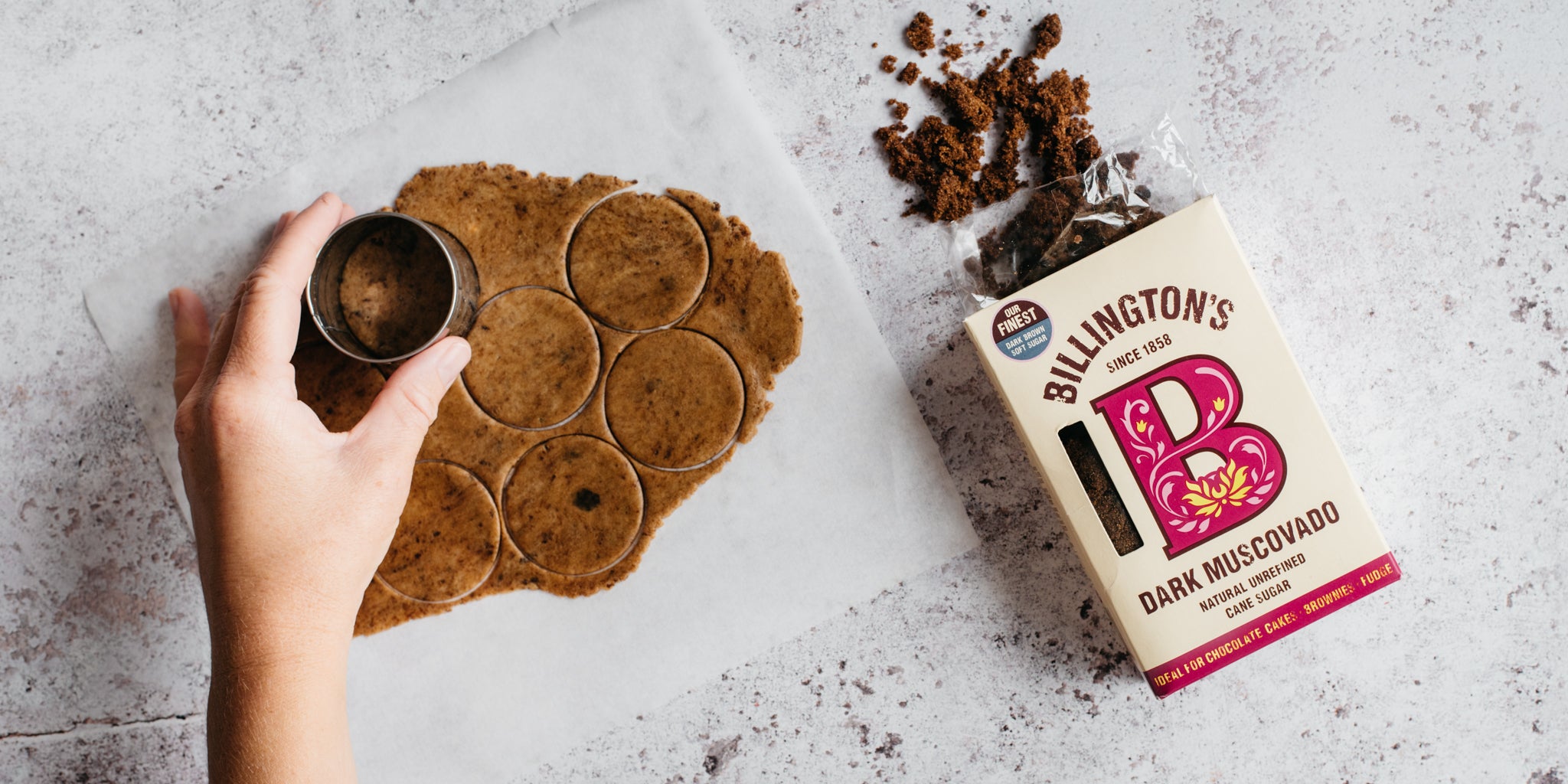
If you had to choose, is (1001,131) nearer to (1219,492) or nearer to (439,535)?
(1219,492)

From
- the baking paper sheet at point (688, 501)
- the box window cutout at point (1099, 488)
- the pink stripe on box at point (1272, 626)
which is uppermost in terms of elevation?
the baking paper sheet at point (688, 501)

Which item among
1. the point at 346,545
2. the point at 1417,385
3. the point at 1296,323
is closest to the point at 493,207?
the point at 346,545

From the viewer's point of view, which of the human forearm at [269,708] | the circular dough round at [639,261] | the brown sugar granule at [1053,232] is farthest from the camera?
the circular dough round at [639,261]

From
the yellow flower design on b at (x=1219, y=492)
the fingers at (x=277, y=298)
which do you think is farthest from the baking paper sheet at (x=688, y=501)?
the yellow flower design on b at (x=1219, y=492)

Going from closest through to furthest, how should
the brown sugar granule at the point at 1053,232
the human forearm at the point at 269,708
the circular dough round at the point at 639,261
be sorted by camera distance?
the human forearm at the point at 269,708 < the brown sugar granule at the point at 1053,232 < the circular dough round at the point at 639,261

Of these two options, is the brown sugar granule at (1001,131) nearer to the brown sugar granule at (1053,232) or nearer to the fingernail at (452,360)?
the brown sugar granule at (1053,232)

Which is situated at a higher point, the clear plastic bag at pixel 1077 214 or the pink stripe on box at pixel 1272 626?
the clear plastic bag at pixel 1077 214
